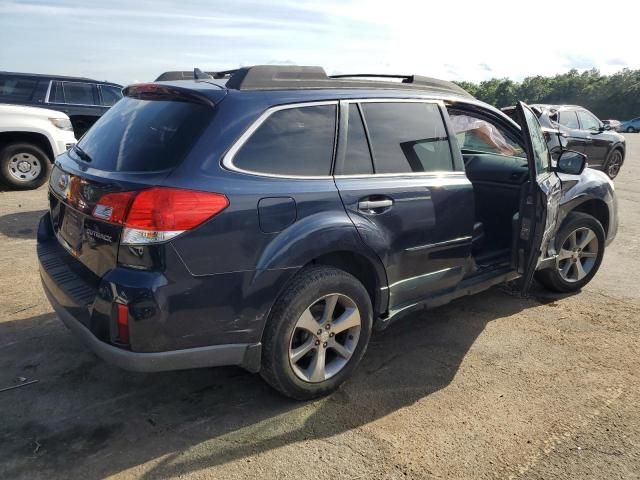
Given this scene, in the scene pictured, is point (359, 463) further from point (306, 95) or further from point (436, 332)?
point (306, 95)

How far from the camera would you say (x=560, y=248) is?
14.8 ft

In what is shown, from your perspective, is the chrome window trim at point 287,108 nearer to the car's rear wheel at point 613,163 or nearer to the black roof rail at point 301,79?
the black roof rail at point 301,79

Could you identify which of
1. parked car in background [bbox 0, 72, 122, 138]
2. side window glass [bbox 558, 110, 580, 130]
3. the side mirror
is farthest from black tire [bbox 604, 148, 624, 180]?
parked car in background [bbox 0, 72, 122, 138]

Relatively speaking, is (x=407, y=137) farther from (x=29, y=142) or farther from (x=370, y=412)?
(x=29, y=142)

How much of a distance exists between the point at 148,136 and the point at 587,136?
1123cm

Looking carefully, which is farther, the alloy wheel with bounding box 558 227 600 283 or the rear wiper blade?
the alloy wheel with bounding box 558 227 600 283

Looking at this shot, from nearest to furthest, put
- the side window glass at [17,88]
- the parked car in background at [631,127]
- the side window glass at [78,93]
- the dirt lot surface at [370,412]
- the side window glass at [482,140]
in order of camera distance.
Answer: the dirt lot surface at [370,412], the side window glass at [482,140], the side window glass at [17,88], the side window glass at [78,93], the parked car in background at [631,127]

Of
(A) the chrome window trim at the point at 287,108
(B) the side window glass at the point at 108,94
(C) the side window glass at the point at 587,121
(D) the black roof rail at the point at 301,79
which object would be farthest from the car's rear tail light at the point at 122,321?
(C) the side window glass at the point at 587,121

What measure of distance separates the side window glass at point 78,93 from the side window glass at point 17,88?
0.56 m

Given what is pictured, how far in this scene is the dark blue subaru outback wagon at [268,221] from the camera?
246cm

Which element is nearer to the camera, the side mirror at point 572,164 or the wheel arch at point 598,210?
the side mirror at point 572,164

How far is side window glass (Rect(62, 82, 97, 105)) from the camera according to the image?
A: 10359mm

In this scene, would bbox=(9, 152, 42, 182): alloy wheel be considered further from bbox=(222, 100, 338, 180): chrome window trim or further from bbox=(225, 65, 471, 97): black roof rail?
bbox=(222, 100, 338, 180): chrome window trim

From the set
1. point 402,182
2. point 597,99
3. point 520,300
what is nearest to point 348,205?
point 402,182
